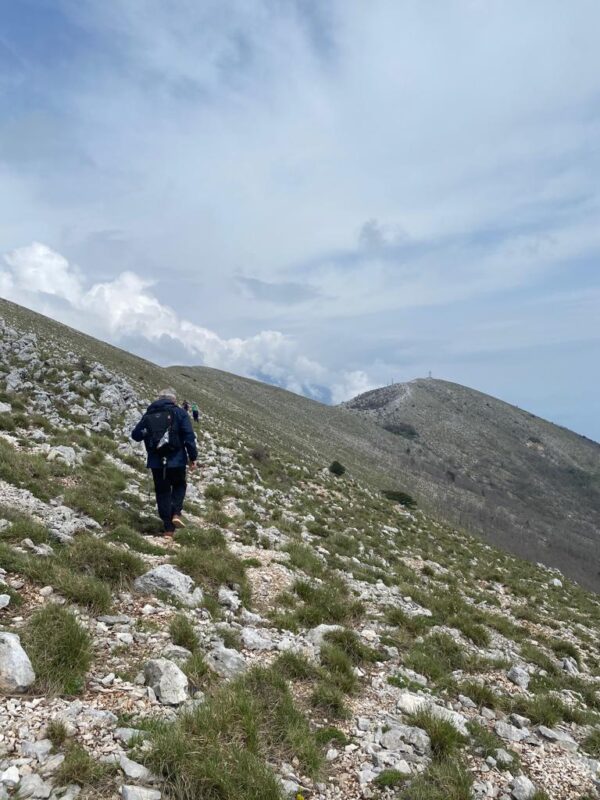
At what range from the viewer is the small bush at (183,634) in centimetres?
639

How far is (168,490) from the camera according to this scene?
11211 millimetres

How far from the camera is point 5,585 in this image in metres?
6.22

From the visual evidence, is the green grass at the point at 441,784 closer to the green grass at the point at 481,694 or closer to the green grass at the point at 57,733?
the green grass at the point at 481,694

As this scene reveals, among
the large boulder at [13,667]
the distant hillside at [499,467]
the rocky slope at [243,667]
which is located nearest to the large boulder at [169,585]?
the rocky slope at [243,667]

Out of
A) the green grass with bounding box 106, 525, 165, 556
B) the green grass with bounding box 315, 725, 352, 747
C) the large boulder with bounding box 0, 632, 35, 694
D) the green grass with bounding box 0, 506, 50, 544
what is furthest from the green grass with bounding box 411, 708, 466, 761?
the green grass with bounding box 0, 506, 50, 544

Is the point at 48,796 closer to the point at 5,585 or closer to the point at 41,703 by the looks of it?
the point at 41,703

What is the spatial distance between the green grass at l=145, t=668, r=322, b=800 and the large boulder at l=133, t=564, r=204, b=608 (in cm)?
214

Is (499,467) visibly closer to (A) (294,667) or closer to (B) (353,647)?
(B) (353,647)

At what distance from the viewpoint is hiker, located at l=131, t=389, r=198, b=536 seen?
35.5 ft

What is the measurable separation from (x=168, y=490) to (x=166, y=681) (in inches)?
243

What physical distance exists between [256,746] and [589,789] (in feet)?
14.0

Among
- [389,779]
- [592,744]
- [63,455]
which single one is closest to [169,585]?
[389,779]

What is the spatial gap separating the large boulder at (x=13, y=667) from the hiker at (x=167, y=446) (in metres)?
5.70

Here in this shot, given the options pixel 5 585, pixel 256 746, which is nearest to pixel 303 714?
pixel 256 746
